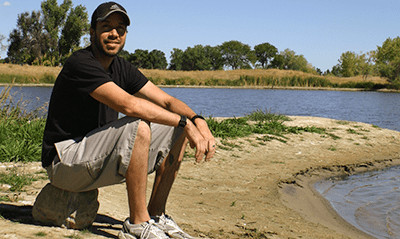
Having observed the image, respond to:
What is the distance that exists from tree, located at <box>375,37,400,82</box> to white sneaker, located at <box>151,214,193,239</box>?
52.8 metres

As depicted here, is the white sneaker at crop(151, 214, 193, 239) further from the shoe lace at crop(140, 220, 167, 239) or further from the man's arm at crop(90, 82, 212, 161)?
the man's arm at crop(90, 82, 212, 161)

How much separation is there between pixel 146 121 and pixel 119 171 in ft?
1.13

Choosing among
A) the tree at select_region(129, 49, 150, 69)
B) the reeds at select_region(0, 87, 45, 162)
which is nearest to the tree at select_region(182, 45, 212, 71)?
the tree at select_region(129, 49, 150, 69)

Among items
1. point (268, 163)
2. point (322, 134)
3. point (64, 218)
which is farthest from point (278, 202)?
point (322, 134)

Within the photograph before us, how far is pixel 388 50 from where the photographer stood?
2359 inches

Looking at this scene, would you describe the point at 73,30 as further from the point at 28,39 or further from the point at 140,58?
the point at 140,58

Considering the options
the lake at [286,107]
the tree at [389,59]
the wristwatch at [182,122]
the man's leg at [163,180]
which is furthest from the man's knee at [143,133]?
the tree at [389,59]

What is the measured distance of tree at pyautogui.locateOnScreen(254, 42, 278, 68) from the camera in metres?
94.0

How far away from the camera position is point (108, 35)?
278 cm

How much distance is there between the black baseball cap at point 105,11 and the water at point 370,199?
3.27 m

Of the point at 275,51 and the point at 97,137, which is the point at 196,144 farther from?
the point at 275,51

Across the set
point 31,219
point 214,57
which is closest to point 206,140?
point 31,219

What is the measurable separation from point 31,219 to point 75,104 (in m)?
0.92

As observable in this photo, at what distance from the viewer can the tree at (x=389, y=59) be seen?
50.5 m
